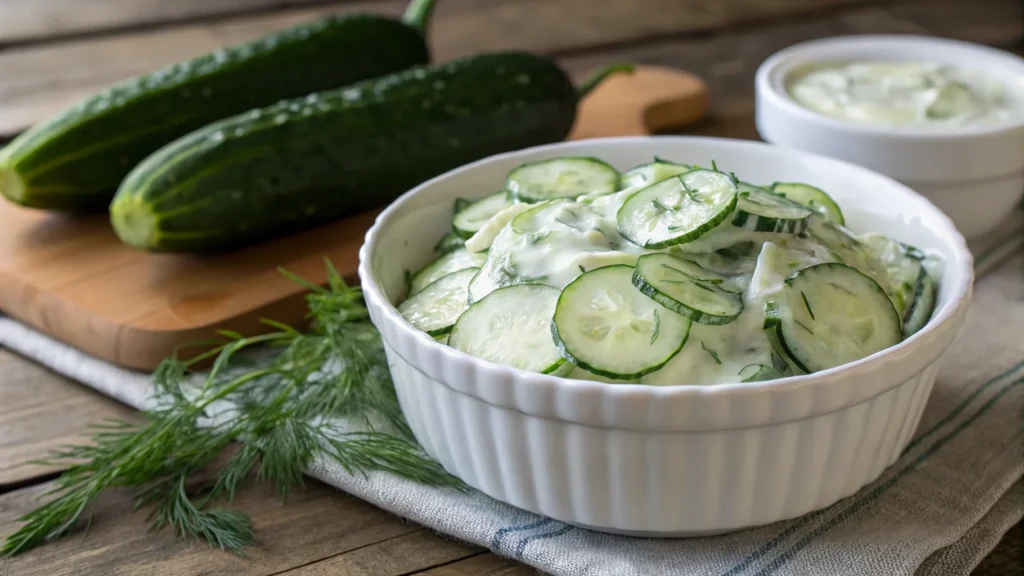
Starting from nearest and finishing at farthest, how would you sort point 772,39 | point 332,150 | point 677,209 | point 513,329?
point 513,329
point 677,209
point 332,150
point 772,39

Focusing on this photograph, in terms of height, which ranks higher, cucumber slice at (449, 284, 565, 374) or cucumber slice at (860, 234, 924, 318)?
cucumber slice at (449, 284, 565, 374)

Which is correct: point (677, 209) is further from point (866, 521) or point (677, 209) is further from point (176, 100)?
point (176, 100)

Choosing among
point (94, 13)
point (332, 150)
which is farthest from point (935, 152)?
point (94, 13)

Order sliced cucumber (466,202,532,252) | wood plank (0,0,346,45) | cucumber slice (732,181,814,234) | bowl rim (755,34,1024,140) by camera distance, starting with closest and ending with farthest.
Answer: cucumber slice (732,181,814,234)
sliced cucumber (466,202,532,252)
bowl rim (755,34,1024,140)
wood plank (0,0,346,45)

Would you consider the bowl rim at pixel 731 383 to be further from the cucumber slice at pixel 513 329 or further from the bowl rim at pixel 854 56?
the bowl rim at pixel 854 56

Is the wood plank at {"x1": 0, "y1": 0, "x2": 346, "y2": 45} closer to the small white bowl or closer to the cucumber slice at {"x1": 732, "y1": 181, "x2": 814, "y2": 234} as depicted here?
the small white bowl

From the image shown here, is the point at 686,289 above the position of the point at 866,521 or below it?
above

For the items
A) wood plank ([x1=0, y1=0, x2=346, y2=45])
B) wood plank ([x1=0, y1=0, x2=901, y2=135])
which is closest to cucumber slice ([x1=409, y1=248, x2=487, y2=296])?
wood plank ([x1=0, y1=0, x2=901, y2=135])
